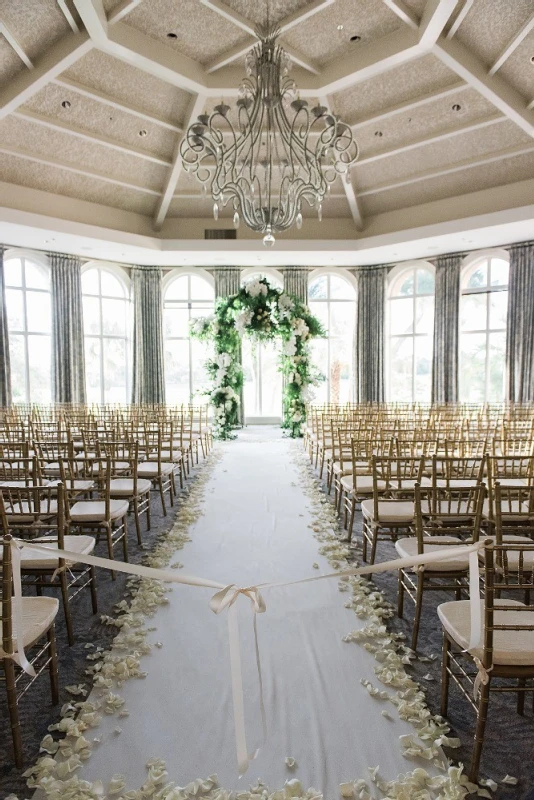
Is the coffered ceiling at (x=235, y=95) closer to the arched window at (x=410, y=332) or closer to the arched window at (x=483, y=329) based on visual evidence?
the arched window at (x=410, y=332)

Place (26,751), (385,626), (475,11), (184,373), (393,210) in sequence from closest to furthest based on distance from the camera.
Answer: (26,751), (385,626), (475,11), (393,210), (184,373)

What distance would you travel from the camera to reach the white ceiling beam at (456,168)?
1002 centimetres

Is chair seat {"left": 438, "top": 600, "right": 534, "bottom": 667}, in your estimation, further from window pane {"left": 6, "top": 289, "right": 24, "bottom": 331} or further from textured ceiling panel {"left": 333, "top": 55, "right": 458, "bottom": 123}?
window pane {"left": 6, "top": 289, "right": 24, "bottom": 331}

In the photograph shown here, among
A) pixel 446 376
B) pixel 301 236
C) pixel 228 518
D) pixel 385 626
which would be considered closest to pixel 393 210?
pixel 301 236

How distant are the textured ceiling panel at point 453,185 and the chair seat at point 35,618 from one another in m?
11.5

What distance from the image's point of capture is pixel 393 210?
12.7 m

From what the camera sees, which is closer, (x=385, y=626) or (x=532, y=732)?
(x=532, y=732)

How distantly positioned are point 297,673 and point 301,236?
11.9 m

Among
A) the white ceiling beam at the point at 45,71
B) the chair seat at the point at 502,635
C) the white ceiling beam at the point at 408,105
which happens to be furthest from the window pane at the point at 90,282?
the chair seat at the point at 502,635

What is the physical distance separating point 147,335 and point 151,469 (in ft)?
31.5

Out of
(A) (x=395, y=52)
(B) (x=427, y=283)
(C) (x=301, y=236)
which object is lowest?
(B) (x=427, y=283)

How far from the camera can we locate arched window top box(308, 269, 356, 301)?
1520 cm

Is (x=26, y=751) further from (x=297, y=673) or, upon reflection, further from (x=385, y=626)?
(x=385, y=626)

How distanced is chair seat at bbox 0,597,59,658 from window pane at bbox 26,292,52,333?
11839 millimetres
